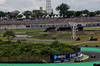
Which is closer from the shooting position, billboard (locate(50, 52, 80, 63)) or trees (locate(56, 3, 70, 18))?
billboard (locate(50, 52, 80, 63))

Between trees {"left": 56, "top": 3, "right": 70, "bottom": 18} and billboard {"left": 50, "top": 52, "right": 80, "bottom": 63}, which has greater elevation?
trees {"left": 56, "top": 3, "right": 70, "bottom": 18}

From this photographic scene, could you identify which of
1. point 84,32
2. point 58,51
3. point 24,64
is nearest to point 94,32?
point 84,32

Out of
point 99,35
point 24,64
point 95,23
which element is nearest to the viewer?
point 24,64

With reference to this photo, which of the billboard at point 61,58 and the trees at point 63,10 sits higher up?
the trees at point 63,10

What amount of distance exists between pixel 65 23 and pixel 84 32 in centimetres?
4610

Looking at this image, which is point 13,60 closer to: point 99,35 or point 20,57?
point 20,57

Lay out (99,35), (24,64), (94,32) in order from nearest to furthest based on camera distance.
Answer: (24,64) → (99,35) → (94,32)

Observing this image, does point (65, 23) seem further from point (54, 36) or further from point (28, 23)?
point (54, 36)

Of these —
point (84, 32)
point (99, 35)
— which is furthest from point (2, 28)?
point (99, 35)

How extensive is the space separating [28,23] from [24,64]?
119446 millimetres

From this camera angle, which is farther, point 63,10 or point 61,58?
point 63,10

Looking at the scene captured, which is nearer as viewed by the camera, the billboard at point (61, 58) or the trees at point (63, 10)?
the billboard at point (61, 58)

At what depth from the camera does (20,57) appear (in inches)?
1738

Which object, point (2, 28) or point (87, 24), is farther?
point (2, 28)
